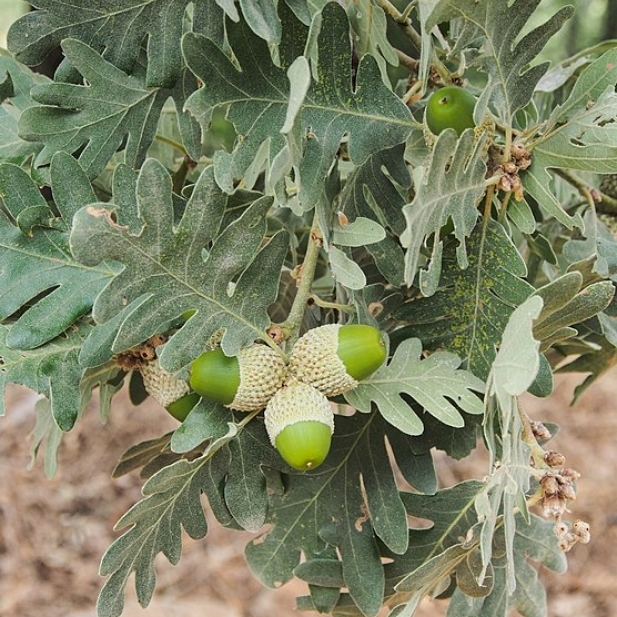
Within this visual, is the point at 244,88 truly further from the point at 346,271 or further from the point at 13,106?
the point at 13,106

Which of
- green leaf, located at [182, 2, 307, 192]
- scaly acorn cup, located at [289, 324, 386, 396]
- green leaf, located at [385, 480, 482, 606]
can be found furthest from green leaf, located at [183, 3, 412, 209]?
green leaf, located at [385, 480, 482, 606]

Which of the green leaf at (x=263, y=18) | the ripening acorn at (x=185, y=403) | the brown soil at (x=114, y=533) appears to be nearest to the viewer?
the green leaf at (x=263, y=18)

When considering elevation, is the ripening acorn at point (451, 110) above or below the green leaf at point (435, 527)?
above

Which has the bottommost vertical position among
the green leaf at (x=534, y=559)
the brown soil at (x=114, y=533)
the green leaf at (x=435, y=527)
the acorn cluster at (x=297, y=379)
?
the brown soil at (x=114, y=533)

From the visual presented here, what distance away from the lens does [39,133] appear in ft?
2.30

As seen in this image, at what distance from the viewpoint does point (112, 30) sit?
69 centimetres

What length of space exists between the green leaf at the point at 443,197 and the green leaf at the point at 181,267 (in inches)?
4.5

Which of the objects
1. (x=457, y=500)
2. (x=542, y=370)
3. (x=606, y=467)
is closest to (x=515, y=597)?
(x=457, y=500)

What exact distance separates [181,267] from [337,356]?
0.13 meters

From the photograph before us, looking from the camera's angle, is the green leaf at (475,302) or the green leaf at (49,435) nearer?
the green leaf at (475,302)

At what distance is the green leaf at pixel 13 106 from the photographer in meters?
0.76

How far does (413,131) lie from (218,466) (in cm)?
32

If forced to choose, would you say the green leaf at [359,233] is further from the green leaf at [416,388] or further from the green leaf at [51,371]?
the green leaf at [51,371]

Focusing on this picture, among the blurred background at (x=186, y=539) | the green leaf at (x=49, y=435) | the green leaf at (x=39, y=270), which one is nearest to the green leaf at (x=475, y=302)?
the green leaf at (x=39, y=270)
